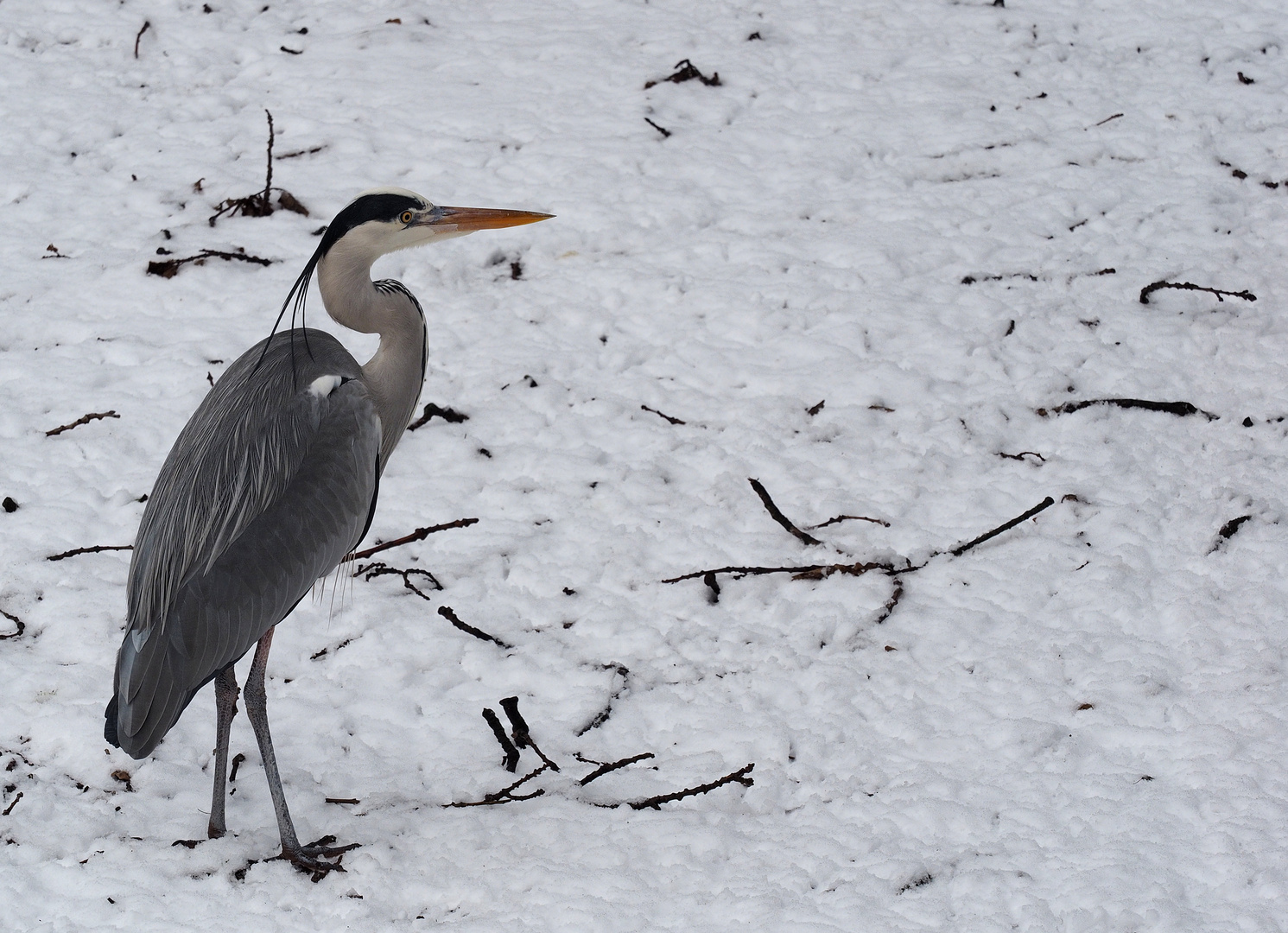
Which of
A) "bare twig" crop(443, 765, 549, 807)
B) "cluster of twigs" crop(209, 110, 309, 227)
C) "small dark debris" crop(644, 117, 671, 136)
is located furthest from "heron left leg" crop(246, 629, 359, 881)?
"small dark debris" crop(644, 117, 671, 136)

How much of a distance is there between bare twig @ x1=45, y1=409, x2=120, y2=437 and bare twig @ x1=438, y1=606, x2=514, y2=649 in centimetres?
172

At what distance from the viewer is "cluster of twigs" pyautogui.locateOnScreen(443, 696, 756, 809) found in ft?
11.2

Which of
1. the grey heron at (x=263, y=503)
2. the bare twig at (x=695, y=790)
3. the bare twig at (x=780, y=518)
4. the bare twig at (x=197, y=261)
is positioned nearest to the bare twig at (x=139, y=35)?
the bare twig at (x=197, y=261)

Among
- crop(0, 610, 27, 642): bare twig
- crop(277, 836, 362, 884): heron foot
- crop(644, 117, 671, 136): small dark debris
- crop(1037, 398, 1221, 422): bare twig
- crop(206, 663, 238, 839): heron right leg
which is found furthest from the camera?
crop(644, 117, 671, 136): small dark debris

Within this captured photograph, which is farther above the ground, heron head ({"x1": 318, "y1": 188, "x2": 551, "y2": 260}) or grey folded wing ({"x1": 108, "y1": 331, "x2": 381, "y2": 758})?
heron head ({"x1": 318, "y1": 188, "x2": 551, "y2": 260})

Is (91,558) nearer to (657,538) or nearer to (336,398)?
(336,398)

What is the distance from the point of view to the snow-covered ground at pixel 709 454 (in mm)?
3227

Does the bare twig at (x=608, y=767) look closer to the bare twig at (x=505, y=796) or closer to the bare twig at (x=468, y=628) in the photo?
the bare twig at (x=505, y=796)

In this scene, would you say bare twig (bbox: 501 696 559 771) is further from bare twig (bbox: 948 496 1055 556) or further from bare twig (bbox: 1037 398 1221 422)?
bare twig (bbox: 1037 398 1221 422)

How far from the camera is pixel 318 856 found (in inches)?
128

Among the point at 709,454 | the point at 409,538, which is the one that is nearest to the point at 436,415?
the point at 409,538

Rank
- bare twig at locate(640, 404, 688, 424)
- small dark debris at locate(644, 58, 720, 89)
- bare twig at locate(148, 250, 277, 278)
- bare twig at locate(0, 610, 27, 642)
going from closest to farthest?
1. bare twig at locate(0, 610, 27, 642)
2. bare twig at locate(640, 404, 688, 424)
3. bare twig at locate(148, 250, 277, 278)
4. small dark debris at locate(644, 58, 720, 89)

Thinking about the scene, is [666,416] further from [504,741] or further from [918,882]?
[918,882]

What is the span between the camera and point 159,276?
220 inches
